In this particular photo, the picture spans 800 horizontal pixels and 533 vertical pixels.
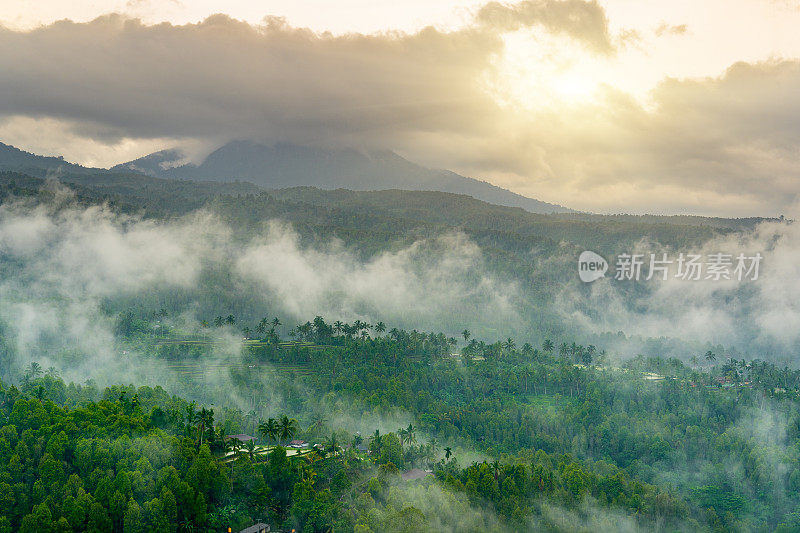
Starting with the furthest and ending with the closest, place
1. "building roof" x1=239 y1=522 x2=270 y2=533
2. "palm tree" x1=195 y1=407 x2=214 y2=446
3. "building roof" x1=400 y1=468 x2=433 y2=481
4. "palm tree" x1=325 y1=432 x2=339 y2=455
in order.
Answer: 1. "palm tree" x1=325 y1=432 x2=339 y2=455
2. "building roof" x1=400 y1=468 x2=433 y2=481
3. "palm tree" x1=195 y1=407 x2=214 y2=446
4. "building roof" x1=239 y1=522 x2=270 y2=533

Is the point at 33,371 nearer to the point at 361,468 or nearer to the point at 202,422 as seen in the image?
the point at 202,422

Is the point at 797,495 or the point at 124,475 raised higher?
the point at 124,475

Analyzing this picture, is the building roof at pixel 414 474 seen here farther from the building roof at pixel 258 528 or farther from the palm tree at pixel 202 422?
the palm tree at pixel 202 422

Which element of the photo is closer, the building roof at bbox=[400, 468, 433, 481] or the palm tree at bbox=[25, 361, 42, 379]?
the building roof at bbox=[400, 468, 433, 481]

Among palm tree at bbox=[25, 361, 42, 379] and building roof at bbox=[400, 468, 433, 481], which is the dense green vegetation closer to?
palm tree at bbox=[25, 361, 42, 379]

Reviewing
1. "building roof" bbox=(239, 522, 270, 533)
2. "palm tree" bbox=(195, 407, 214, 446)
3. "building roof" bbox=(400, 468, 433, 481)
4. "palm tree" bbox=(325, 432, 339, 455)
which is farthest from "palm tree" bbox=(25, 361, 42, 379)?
"building roof" bbox=(400, 468, 433, 481)

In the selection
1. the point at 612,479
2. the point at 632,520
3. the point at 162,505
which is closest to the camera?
the point at 162,505

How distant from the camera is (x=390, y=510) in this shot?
347 ft

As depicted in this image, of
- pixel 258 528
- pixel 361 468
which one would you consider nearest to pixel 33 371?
pixel 361 468

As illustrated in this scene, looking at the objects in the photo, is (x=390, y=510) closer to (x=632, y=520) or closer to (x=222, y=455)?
(x=222, y=455)

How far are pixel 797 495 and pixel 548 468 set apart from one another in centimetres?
6656

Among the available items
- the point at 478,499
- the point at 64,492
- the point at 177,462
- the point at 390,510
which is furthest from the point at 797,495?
the point at 64,492

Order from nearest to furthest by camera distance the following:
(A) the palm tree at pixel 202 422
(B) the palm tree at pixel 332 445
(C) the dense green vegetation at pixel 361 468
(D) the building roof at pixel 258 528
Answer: (C) the dense green vegetation at pixel 361 468 → (D) the building roof at pixel 258 528 → (A) the palm tree at pixel 202 422 → (B) the palm tree at pixel 332 445

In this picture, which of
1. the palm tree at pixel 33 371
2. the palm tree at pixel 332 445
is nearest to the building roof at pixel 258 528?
the palm tree at pixel 332 445
